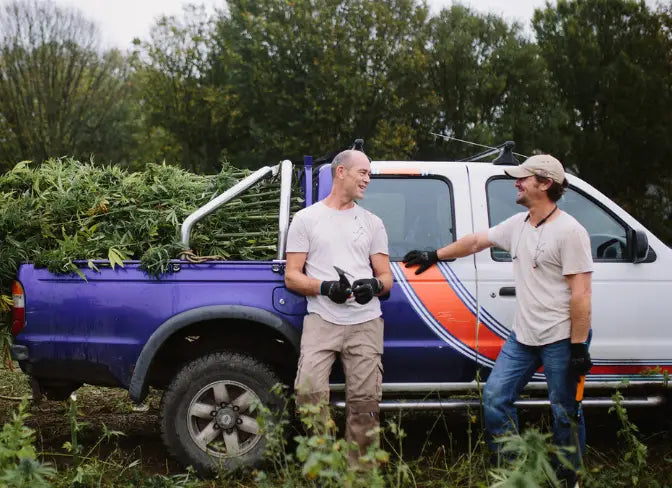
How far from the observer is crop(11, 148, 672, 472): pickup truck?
457cm

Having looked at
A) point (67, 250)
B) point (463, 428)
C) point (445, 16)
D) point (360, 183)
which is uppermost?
point (445, 16)

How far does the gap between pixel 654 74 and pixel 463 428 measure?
2028 cm

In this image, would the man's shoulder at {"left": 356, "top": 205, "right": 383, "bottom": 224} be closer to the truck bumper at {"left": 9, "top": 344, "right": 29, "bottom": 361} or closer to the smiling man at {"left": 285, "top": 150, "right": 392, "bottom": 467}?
the smiling man at {"left": 285, "top": 150, "right": 392, "bottom": 467}

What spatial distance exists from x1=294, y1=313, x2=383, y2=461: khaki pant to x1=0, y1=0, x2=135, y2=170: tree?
22083 millimetres

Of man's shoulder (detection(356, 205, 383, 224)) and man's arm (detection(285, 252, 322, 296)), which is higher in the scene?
man's shoulder (detection(356, 205, 383, 224))

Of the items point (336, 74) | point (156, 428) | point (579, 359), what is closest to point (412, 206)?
point (579, 359)

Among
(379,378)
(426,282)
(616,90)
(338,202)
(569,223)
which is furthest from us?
(616,90)

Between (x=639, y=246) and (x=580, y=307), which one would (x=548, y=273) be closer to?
(x=580, y=307)

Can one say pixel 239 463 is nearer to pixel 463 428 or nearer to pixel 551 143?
pixel 463 428

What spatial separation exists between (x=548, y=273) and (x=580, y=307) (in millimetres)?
255

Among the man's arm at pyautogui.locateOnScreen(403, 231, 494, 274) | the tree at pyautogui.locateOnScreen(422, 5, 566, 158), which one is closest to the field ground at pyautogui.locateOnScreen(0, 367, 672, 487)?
the man's arm at pyautogui.locateOnScreen(403, 231, 494, 274)

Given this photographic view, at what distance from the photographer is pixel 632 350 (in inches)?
188

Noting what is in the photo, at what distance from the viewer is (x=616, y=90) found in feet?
77.2

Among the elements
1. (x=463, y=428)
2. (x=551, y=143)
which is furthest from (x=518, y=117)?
(x=463, y=428)
